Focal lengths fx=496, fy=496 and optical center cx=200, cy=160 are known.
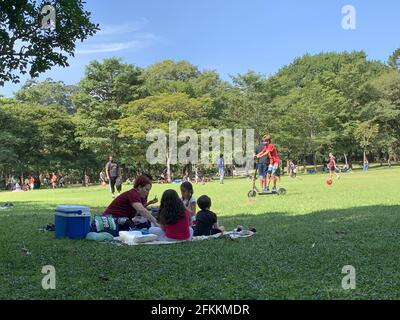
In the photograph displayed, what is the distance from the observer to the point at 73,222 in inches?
318

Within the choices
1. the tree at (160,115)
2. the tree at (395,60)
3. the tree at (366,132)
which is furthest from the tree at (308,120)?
the tree at (395,60)

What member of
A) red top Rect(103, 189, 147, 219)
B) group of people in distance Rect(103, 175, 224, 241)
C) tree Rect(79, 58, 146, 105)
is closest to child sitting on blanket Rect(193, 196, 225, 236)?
group of people in distance Rect(103, 175, 224, 241)

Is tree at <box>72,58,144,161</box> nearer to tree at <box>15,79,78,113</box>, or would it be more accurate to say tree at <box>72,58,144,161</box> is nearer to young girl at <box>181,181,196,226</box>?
tree at <box>15,79,78,113</box>

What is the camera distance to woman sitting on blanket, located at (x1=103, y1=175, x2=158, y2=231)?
837 centimetres

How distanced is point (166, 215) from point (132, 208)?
107 cm

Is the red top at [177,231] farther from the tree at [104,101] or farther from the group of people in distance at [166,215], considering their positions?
the tree at [104,101]

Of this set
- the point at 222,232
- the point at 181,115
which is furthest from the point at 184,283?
the point at 181,115

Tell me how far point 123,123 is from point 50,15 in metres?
39.5

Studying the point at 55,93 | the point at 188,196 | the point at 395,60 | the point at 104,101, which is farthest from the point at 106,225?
the point at 55,93

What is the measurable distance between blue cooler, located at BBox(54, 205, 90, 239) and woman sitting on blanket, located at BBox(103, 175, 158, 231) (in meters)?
0.52

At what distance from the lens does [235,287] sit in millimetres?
4824

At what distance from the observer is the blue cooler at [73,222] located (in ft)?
26.3

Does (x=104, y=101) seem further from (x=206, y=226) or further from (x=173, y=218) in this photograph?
(x=173, y=218)
